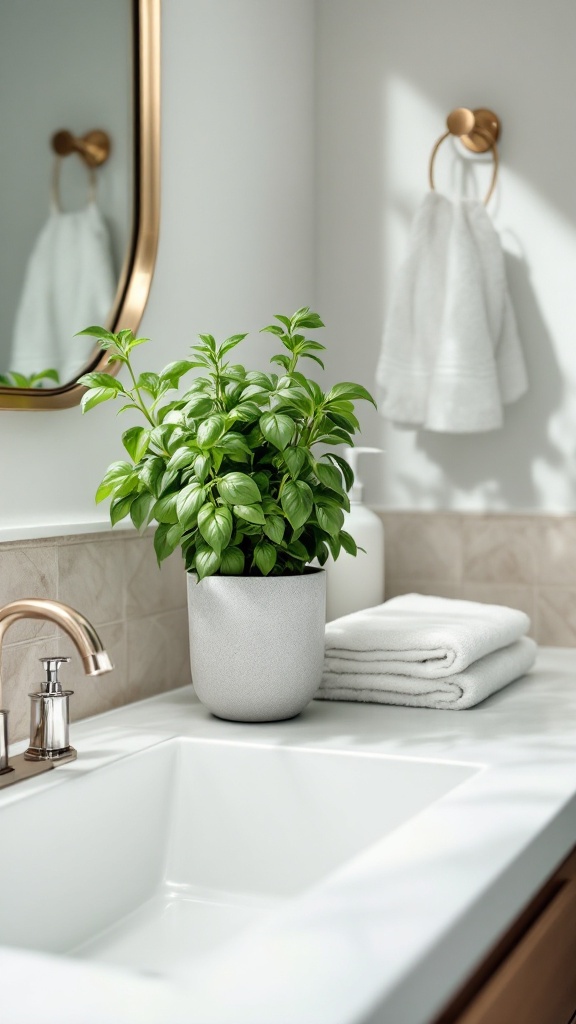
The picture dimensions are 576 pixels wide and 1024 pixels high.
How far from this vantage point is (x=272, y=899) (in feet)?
3.62

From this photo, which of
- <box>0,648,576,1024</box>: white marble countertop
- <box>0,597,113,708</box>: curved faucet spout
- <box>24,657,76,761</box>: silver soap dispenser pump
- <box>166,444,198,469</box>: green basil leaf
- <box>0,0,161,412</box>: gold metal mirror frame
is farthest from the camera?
<box>0,0,161,412</box>: gold metal mirror frame

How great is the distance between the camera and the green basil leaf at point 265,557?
4.00 ft

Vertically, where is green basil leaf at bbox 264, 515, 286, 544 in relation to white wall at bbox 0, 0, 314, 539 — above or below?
below

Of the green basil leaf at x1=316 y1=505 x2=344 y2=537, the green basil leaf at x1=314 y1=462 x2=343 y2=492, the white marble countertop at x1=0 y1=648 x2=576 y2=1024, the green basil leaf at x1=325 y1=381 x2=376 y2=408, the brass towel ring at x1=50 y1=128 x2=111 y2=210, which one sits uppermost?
the brass towel ring at x1=50 y1=128 x2=111 y2=210

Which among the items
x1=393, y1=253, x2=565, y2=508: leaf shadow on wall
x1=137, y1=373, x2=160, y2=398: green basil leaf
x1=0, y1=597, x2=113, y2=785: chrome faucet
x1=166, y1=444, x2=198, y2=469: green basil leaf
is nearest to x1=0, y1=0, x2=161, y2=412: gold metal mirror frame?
x1=137, y1=373, x2=160, y2=398: green basil leaf

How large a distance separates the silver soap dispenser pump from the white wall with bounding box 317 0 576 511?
912 millimetres

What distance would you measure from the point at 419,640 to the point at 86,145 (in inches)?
27.4

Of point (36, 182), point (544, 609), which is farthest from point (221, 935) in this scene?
point (544, 609)

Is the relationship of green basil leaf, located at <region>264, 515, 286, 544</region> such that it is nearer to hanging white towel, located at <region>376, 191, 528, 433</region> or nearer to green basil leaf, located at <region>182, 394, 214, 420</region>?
green basil leaf, located at <region>182, 394, 214, 420</region>

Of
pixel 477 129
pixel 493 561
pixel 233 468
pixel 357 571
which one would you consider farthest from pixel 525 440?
pixel 233 468

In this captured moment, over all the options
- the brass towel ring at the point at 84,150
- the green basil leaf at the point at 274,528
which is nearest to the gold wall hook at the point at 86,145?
the brass towel ring at the point at 84,150

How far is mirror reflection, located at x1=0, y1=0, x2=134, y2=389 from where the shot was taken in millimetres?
1193

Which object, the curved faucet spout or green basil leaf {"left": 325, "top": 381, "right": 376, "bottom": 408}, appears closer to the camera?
the curved faucet spout

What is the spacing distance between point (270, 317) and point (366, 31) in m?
0.52
